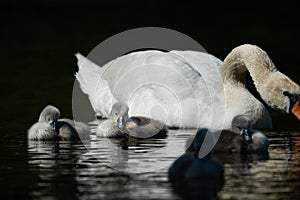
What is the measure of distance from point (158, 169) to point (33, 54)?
42.4 feet

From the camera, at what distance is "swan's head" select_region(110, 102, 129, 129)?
13.5 meters

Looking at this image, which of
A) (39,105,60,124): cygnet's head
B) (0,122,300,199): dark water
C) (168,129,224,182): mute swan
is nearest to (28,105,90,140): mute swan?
(39,105,60,124): cygnet's head

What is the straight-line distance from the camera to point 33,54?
23.2 metres

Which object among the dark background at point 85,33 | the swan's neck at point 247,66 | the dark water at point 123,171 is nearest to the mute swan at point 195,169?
the dark water at point 123,171

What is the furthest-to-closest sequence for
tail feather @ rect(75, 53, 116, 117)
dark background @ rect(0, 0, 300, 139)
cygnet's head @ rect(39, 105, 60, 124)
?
dark background @ rect(0, 0, 300, 139), tail feather @ rect(75, 53, 116, 117), cygnet's head @ rect(39, 105, 60, 124)

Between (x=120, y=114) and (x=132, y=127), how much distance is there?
360 millimetres

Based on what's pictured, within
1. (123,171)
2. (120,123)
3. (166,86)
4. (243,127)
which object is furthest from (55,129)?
(123,171)

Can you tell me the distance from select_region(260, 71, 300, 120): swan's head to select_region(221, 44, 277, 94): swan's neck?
267mm

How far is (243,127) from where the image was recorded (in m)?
12.0

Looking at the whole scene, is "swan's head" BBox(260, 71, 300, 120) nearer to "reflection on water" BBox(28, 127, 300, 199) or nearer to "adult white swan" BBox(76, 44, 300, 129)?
"adult white swan" BBox(76, 44, 300, 129)

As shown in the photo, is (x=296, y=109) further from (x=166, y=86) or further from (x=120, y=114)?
(x=120, y=114)

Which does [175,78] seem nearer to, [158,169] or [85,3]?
[158,169]

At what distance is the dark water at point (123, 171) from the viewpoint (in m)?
9.46

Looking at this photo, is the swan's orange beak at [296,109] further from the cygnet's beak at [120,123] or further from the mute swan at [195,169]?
the mute swan at [195,169]
